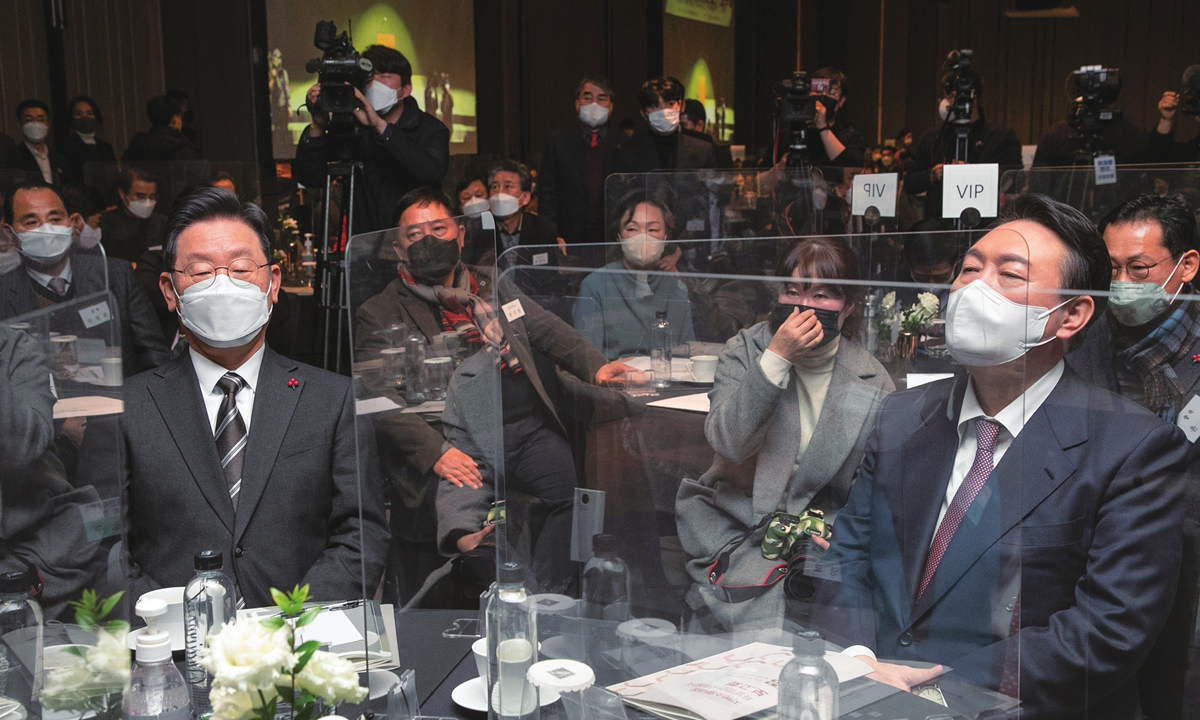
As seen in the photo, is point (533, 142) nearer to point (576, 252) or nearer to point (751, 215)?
point (751, 215)

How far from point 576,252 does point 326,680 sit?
117 cm

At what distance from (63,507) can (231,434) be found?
892 mm

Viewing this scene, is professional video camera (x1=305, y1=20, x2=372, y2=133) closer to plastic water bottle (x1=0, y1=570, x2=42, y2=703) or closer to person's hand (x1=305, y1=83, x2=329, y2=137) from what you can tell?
person's hand (x1=305, y1=83, x2=329, y2=137)

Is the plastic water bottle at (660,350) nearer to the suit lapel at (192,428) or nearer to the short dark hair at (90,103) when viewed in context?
the suit lapel at (192,428)

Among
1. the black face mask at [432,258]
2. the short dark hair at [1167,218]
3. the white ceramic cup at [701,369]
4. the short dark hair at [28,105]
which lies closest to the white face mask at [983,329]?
the white ceramic cup at [701,369]

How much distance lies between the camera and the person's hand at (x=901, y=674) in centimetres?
133

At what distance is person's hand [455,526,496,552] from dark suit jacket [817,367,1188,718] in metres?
0.58

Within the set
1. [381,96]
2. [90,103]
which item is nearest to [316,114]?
[381,96]

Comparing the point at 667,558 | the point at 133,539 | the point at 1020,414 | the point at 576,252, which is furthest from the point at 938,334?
the point at 133,539

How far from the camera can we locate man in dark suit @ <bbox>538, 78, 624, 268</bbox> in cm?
527

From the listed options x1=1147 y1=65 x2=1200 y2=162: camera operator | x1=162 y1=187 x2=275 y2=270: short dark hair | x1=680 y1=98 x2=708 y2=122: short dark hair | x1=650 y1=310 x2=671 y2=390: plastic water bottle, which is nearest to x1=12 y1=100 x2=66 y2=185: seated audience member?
x1=680 y1=98 x2=708 y2=122: short dark hair

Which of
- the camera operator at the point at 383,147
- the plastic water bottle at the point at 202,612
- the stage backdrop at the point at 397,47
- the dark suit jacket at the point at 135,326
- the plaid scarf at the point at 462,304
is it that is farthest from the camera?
the stage backdrop at the point at 397,47

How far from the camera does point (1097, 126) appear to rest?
491 centimetres

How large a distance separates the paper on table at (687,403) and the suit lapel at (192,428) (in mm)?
919
